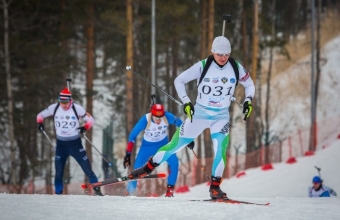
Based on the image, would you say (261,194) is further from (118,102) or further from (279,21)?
(279,21)

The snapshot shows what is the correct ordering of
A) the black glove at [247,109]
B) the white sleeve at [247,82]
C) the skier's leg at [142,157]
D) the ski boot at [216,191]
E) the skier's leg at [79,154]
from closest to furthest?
the ski boot at [216,191], the black glove at [247,109], the white sleeve at [247,82], the skier's leg at [79,154], the skier's leg at [142,157]

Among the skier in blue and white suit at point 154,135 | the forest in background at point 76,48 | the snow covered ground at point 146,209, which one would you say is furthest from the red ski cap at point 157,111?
the forest in background at point 76,48

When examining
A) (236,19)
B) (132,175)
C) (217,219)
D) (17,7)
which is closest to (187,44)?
(236,19)

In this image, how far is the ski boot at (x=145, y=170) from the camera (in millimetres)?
9172

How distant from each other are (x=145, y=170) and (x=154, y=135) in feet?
9.55

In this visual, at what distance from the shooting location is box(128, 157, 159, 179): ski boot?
30.1 feet

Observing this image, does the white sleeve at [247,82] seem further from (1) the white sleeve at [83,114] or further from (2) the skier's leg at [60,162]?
(2) the skier's leg at [60,162]

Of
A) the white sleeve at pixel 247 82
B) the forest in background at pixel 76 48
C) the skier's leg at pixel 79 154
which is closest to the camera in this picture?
the white sleeve at pixel 247 82

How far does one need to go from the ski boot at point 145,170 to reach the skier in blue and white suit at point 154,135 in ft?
6.06

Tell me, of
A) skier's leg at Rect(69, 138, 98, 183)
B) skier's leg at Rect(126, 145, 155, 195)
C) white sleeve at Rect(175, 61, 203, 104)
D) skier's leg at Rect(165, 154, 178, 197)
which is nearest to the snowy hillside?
skier's leg at Rect(126, 145, 155, 195)

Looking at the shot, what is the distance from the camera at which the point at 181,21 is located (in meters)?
27.9

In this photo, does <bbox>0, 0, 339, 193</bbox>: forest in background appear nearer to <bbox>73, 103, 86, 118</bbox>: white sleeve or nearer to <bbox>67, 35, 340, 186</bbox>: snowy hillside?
<bbox>73, 103, 86, 118</bbox>: white sleeve

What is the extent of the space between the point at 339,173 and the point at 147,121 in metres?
9.38

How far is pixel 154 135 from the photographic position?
40.2 ft
